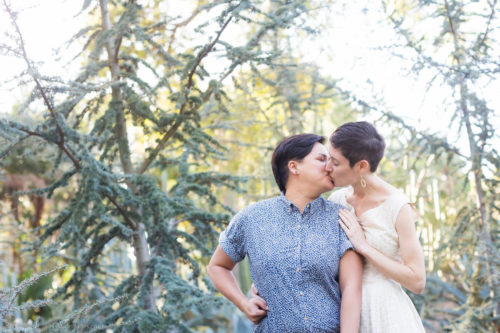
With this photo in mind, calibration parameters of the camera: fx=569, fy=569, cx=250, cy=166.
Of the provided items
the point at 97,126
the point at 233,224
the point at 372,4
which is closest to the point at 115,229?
the point at 97,126

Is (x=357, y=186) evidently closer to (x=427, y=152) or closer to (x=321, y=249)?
(x=321, y=249)

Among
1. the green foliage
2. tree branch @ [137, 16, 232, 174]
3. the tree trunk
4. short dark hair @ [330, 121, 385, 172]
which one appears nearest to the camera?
short dark hair @ [330, 121, 385, 172]

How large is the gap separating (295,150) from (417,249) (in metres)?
0.61

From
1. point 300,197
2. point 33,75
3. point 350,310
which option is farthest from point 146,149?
point 350,310

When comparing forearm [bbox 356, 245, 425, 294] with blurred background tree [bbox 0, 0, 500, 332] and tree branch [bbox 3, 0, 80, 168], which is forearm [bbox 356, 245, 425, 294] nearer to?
blurred background tree [bbox 0, 0, 500, 332]

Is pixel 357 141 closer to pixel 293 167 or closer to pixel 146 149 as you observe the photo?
pixel 293 167

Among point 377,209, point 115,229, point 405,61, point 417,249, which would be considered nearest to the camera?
point 417,249

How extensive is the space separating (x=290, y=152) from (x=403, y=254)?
1.95ft

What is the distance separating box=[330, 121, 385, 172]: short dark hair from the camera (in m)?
2.21

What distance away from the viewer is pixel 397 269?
6.83 feet

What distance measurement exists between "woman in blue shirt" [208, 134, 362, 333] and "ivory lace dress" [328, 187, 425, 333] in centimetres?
9

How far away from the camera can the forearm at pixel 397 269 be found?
6.81 ft

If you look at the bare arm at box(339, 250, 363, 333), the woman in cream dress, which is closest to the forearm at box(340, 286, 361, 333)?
the bare arm at box(339, 250, 363, 333)

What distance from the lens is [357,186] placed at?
2.35 meters
